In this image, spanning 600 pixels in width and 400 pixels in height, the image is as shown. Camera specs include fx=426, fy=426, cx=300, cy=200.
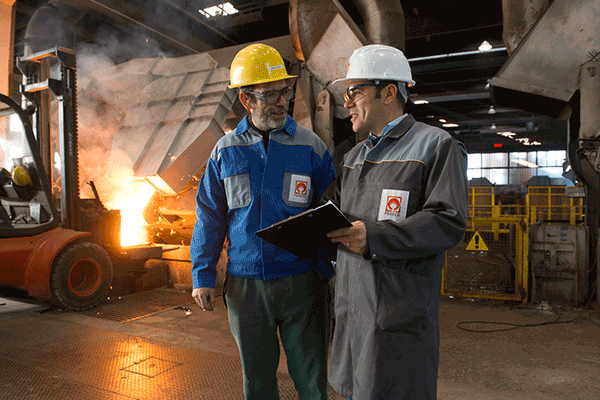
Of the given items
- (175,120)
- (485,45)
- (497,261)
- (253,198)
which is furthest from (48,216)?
(485,45)

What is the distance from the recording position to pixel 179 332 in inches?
180

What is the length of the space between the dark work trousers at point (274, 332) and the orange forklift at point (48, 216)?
3.96m

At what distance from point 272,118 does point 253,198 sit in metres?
0.43

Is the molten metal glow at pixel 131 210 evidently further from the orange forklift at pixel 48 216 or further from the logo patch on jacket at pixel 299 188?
the logo patch on jacket at pixel 299 188

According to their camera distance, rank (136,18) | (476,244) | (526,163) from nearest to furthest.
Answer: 1. (476,244)
2. (136,18)
3. (526,163)

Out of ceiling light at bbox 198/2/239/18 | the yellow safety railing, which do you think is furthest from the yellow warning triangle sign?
ceiling light at bbox 198/2/239/18

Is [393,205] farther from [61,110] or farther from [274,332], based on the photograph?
[61,110]

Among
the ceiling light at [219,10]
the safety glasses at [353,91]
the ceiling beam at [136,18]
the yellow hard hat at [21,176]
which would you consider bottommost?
the yellow hard hat at [21,176]

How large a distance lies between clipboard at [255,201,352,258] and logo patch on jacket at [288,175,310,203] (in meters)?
0.46

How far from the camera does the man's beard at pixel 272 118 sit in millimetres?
2195

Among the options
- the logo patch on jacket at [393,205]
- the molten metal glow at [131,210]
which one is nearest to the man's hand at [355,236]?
the logo patch on jacket at [393,205]

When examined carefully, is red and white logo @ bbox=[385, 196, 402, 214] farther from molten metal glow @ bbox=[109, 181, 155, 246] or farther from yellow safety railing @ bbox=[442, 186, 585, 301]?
molten metal glow @ bbox=[109, 181, 155, 246]

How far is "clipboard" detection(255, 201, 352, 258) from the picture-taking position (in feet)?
4.44

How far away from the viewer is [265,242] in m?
2.06
